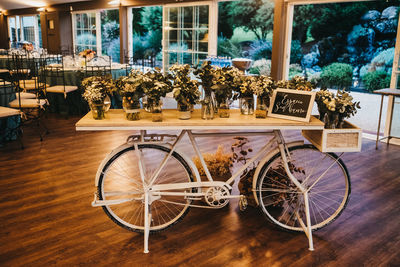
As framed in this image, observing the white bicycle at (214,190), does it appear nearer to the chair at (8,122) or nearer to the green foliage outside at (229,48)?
the chair at (8,122)

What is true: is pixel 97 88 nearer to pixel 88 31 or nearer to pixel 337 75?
pixel 88 31

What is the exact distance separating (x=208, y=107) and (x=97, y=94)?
791 mm

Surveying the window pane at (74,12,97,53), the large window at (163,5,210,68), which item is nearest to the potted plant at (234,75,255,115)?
the large window at (163,5,210,68)

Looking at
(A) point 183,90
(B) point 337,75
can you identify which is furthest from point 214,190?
(B) point 337,75

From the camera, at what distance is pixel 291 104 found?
107 inches

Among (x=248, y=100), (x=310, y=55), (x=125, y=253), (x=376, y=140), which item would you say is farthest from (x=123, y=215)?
(x=310, y=55)

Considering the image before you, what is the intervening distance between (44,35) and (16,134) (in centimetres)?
1025

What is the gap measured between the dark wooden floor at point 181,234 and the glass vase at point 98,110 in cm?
92

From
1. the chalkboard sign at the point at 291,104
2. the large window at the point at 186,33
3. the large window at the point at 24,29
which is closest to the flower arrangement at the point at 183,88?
the chalkboard sign at the point at 291,104

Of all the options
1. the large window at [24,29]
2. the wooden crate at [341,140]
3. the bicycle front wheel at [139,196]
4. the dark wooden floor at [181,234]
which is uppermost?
the large window at [24,29]

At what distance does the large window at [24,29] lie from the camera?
16.3 meters

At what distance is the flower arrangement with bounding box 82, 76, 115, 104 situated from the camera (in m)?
2.54

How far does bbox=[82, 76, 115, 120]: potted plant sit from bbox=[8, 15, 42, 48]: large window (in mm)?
14947

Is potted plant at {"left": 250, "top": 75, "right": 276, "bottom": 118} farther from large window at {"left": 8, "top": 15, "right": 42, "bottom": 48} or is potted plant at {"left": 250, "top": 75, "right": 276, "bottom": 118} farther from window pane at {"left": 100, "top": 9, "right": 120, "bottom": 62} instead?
window pane at {"left": 100, "top": 9, "right": 120, "bottom": 62}
